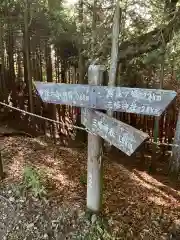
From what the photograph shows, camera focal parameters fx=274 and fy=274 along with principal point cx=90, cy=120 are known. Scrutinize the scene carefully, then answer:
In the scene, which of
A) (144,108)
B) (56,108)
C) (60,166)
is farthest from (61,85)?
(56,108)

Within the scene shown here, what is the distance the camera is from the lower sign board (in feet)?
8.02

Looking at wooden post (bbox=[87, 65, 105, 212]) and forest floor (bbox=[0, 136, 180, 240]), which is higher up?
wooden post (bbox=[87, 65, 105, 212])

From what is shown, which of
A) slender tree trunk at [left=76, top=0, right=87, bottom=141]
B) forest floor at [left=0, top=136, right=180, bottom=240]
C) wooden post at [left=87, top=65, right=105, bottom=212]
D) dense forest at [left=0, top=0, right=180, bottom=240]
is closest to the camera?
wooden post at [left=87, top=65, right=105, bottom=212]

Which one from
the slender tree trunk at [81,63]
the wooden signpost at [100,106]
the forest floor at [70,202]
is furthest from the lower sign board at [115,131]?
the slender tree trunk at [81,63]

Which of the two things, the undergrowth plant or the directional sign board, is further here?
the undergrowth plant

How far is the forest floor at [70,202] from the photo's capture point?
3.45 m

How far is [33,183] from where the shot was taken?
156 inches

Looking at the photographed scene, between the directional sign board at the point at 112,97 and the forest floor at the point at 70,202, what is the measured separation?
4.89 ft

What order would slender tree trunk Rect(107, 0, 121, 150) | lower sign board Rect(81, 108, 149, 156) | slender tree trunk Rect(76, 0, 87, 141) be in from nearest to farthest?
lower sign board Rect(81, 108, 149, 156) < slender tree trunk Rect(107, 0, 121, 150) < slender tree trunk Rect(76, 0, 87, 141)

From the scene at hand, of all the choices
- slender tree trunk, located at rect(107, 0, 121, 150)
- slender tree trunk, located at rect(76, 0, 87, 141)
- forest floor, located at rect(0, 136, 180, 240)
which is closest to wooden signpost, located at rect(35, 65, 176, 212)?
forest floor, located at rect(0, 136, 180, 240)

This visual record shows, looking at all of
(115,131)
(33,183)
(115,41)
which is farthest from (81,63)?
(115,131)

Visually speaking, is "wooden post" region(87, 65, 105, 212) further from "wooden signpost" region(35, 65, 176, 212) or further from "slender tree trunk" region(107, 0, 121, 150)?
"slender tree trunk" region(107, 0, 121, 150)

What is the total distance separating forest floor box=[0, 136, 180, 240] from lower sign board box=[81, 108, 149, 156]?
1265mm

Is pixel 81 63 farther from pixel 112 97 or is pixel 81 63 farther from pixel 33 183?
pixel 112 97
